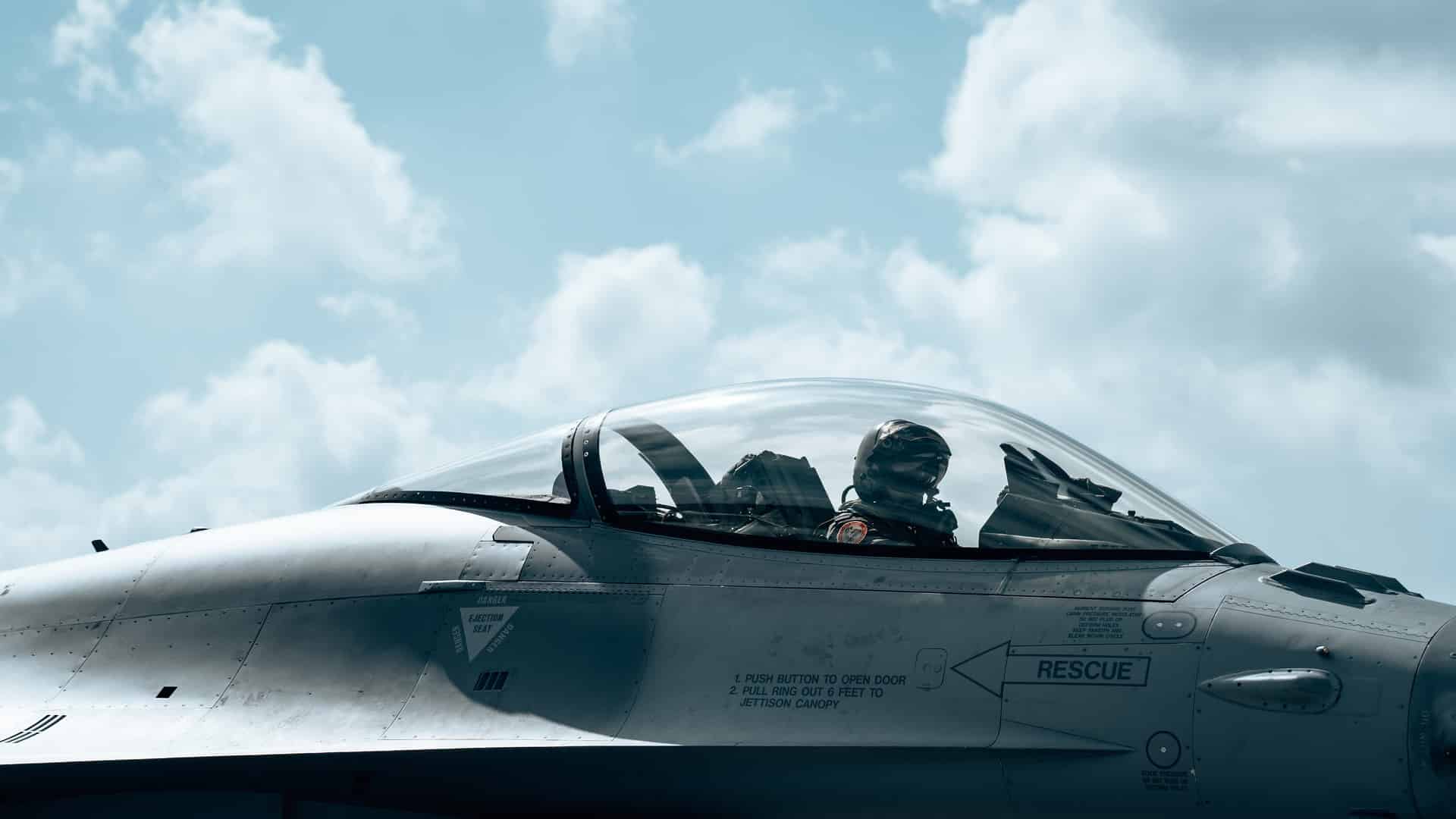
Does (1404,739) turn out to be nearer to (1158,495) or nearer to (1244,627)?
(1244,627)

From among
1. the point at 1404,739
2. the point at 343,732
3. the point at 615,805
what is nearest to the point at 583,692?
the point at 615,805

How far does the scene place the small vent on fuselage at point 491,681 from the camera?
6.54 meters

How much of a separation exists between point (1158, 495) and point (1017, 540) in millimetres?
792

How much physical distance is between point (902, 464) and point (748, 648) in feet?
3.66

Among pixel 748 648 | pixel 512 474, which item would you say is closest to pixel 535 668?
pixel 748 648

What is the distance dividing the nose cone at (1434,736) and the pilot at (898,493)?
77.6 inches

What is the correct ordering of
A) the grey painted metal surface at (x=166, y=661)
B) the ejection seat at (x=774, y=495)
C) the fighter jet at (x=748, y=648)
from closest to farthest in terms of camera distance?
the fighter jet at (x=748, y=648), the ejection seat at (x=774, y=495), the grey painted metal surface at (x=166, y=661)

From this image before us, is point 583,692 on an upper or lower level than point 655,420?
lower

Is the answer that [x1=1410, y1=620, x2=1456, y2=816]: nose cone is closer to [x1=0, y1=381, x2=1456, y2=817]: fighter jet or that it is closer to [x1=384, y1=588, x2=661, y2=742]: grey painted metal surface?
[x1=0, y1=381, x2=1456, y2=817]: fighter jet

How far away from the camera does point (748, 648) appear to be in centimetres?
610

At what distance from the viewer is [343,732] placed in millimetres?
6645

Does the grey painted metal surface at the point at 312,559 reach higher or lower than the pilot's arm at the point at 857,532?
lower

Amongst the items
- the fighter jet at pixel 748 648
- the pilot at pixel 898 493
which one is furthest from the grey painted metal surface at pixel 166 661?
the pilot at pixel 898 493

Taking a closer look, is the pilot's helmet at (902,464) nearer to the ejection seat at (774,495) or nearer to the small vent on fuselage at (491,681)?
the ejection seat at (774,495)
